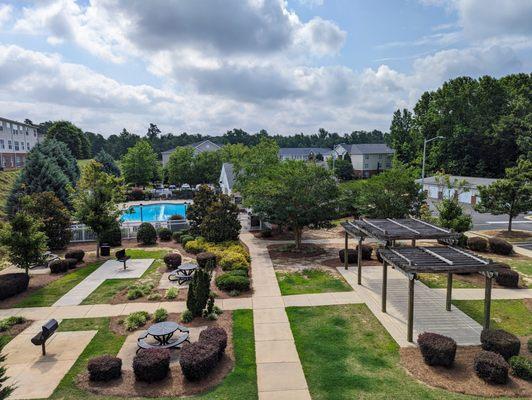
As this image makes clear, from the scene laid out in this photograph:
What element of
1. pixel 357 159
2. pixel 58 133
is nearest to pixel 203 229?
pixel 357 159

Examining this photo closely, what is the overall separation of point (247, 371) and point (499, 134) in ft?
202

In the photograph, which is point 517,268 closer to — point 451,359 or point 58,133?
point 451,359

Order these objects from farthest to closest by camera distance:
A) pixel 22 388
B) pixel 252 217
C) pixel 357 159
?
pixel 357 159
pixel 252 217
pixel 22 388

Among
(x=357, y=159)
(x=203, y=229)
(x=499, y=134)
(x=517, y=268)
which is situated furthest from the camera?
(x=357, y=159)

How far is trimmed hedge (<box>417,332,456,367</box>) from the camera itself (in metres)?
11.4

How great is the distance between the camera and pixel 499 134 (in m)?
59.0

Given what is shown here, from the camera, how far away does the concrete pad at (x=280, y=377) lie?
10.6 meters

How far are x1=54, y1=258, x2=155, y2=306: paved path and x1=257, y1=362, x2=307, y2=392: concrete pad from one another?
32.9ft

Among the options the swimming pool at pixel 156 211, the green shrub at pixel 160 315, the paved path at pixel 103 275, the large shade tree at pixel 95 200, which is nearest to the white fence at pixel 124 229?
the large shade tree at pixel 95 200

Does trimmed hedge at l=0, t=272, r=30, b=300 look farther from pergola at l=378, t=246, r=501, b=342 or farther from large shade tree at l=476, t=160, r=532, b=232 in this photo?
large shade tree at l=476, t=160, r=532, b=232

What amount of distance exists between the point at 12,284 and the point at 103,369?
1004 centimetres

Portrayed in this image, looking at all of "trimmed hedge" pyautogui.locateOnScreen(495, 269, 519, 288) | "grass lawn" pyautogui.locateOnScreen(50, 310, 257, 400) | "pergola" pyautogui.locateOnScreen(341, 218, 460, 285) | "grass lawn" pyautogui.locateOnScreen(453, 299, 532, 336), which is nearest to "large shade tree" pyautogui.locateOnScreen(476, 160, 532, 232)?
"trimmed hedge" pyautogui.locateOnScreen(495, 269, 519, 288)

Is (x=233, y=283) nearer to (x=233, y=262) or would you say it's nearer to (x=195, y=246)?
(x=233, y=262)

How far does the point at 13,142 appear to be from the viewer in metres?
62.6
